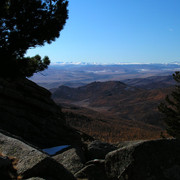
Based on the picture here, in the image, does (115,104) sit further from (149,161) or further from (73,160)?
(149,161)

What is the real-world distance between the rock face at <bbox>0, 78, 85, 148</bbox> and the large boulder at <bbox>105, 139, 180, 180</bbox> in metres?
9.25

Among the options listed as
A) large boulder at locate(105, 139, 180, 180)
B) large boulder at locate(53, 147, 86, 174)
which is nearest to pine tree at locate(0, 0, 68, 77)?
large boulder at locate(53, 147, 86, 174)

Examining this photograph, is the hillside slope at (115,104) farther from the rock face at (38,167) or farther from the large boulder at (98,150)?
the rock face at (38,167)

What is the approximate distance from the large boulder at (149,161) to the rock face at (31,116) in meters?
9.25

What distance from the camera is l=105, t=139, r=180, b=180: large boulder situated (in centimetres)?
452

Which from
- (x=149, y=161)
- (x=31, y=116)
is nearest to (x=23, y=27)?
(x=31, y=116)

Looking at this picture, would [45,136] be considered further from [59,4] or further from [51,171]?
[51,171]

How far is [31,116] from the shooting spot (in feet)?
48.4

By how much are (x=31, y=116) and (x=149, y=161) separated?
445 inches

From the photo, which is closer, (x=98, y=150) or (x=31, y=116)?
(x=98, y=150)

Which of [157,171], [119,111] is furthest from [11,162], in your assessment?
[119,111]

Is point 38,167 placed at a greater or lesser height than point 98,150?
greater

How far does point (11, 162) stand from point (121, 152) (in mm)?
3027

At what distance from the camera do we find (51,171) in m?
5.66
